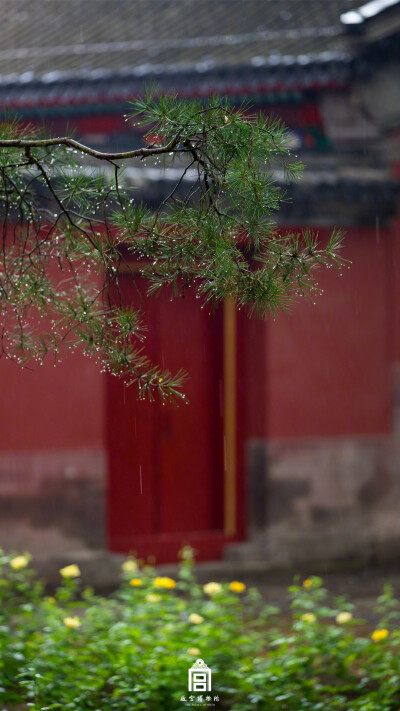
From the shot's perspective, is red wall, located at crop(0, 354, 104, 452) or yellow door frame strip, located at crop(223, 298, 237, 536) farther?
yellow door frame strip, located at crop(223, 298, 237, 536)

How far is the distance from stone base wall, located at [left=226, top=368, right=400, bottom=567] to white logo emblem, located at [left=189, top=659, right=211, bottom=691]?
3.15 metres

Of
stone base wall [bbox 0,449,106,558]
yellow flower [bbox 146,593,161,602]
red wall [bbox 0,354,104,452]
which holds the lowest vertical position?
yellow flower [bbox 146,593,161,602]

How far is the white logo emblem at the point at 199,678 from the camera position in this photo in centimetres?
375

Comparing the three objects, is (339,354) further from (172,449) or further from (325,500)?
(172,449)

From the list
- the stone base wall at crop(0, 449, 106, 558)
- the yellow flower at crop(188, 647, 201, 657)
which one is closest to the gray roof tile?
the stone base wall at crop(0, 449, 106, 558)

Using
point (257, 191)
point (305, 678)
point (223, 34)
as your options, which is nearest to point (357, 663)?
point (305, 678)

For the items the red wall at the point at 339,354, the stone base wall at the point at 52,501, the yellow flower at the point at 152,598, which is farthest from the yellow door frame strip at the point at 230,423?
the yellow flower at the point at 152,598

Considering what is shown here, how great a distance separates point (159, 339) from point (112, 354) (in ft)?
14.4

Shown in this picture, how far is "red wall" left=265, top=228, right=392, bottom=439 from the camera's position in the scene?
7.04 m

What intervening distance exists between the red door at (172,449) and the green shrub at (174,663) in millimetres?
2403

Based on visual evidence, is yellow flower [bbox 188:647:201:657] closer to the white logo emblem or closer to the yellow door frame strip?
the white logo emblem

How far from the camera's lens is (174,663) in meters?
3.87

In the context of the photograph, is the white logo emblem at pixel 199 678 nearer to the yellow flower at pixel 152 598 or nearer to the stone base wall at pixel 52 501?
the yellow flower at pixel 152 598

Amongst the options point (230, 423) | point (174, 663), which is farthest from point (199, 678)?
point (230, 423)
